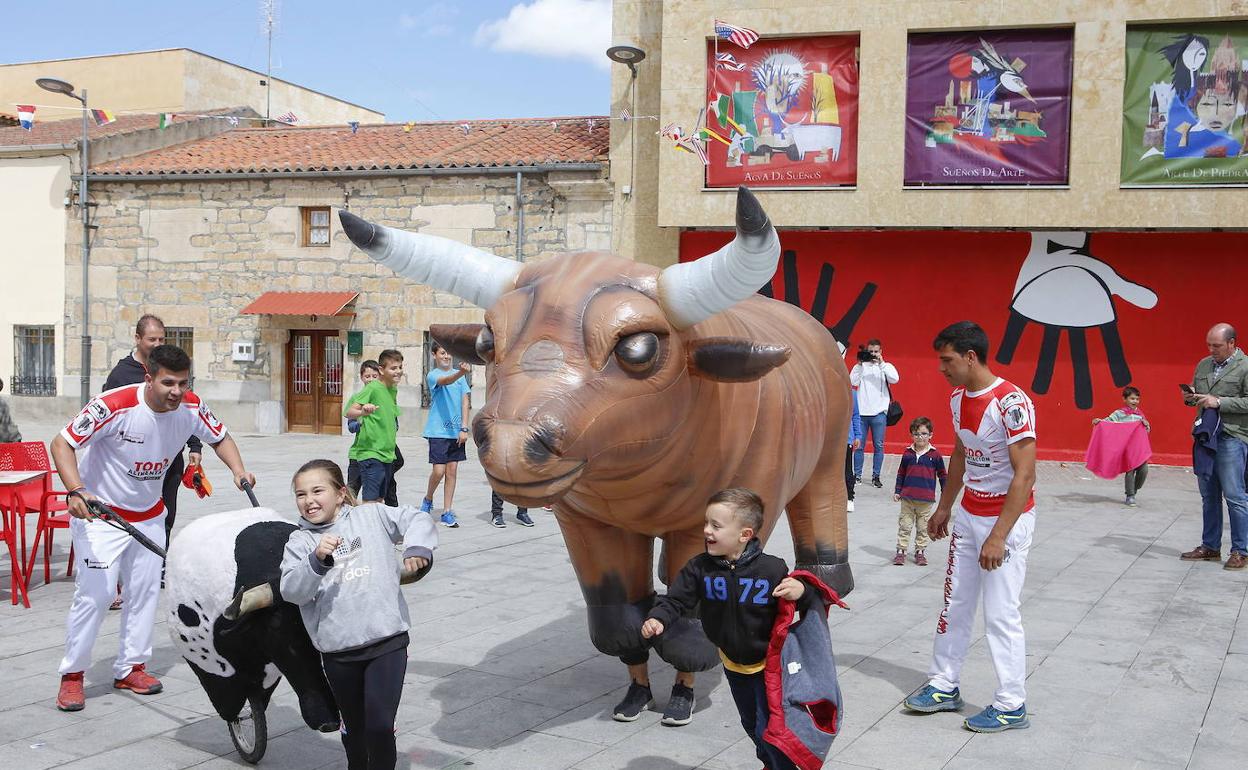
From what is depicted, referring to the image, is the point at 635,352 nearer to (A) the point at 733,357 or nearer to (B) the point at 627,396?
(B) the point at 627,396

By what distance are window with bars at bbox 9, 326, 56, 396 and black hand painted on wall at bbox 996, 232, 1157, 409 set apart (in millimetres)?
15901

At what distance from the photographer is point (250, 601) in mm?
3158

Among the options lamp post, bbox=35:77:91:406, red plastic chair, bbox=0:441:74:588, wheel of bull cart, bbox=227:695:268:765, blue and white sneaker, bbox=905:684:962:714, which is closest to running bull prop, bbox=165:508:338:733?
wheel of bull cart, bbox=227:695:268:765

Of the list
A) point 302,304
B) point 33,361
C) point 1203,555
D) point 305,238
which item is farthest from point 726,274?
point 33,361

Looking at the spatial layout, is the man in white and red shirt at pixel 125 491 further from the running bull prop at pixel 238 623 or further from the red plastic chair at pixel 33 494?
the red plastic chair at pixel 33 494

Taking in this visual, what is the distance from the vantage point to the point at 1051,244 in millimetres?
14078

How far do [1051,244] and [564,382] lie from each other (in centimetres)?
1270

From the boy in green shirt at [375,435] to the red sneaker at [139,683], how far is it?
3.26 metres

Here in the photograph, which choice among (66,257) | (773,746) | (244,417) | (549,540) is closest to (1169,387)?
(549,540)

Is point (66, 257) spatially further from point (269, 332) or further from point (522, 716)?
point (522, 716)

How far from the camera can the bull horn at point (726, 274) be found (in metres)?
3.02

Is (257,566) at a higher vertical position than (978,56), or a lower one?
lower

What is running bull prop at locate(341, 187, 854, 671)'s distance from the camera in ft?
9.87

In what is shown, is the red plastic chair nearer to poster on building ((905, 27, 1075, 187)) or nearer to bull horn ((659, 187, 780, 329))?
bull horn ((659, 187, 780, 329))
